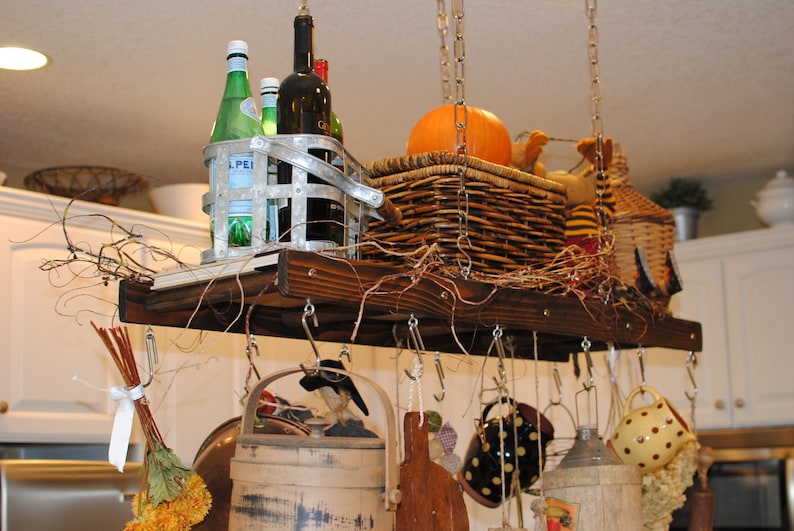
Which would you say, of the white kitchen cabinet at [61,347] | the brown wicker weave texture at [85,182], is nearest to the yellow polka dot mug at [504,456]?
the white kitchen cabinet at [61,347]

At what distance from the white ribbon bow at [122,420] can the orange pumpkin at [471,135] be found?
0.63 metres

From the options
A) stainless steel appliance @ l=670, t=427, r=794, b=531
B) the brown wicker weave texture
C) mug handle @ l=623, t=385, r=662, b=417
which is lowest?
stainless steel appliance @ l=670, t=427, r=794, b=531

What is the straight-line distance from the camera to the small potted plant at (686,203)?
131 inches

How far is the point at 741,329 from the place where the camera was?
3102 mm

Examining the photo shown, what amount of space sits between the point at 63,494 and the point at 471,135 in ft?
5.28

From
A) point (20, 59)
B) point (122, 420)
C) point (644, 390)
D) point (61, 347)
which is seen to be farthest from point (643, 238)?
point (61, 347)

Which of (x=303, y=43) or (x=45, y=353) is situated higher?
(x=303, y=43)

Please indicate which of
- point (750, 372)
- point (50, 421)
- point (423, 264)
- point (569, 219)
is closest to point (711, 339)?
point (750, 372)

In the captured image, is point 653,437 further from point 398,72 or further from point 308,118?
point 398,72

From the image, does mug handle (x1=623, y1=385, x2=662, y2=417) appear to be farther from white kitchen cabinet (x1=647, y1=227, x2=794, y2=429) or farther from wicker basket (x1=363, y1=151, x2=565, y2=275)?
white kitchen cabinet (x1=647, y1=227, x2=794, y2=429)

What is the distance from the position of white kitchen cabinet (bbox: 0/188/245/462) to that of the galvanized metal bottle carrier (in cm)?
139

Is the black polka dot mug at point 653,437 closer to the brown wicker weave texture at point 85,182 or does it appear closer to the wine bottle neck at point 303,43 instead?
the wine bottle neck at point 303,43

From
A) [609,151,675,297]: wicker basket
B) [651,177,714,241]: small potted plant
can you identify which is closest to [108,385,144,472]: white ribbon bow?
[609,151,675,297]: wicker basket

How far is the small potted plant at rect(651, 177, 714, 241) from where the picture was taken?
3.32 m
